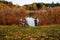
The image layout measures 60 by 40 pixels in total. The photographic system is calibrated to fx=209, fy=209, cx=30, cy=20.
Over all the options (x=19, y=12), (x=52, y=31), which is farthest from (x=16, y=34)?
(x=19, y=12)

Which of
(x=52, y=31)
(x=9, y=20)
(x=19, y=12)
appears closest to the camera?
(x=52, y=31)

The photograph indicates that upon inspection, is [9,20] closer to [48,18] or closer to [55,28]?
[48,18]

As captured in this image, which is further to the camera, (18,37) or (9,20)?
(9,20)

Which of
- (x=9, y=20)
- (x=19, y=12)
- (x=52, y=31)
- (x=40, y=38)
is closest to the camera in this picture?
(x=40, y=38)

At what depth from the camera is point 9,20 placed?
1238cm

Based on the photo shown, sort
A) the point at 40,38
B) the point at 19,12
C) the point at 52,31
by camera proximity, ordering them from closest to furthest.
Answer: the point at 40,38 → the point at 52,31 → the point at 19,12

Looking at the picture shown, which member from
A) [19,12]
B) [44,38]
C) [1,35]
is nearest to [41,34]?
[44,38]

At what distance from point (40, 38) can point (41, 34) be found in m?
0.22

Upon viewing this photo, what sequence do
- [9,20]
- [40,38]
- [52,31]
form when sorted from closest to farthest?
[40,38] → [52,31] → [9,20]

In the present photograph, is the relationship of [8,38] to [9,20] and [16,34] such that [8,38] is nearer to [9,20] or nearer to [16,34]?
[16,34]

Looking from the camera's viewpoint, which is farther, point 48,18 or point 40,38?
point 48,18

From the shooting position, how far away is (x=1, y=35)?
693 cm

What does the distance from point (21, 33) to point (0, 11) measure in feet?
19.3

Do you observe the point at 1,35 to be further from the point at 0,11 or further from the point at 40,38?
the point at 0,11
